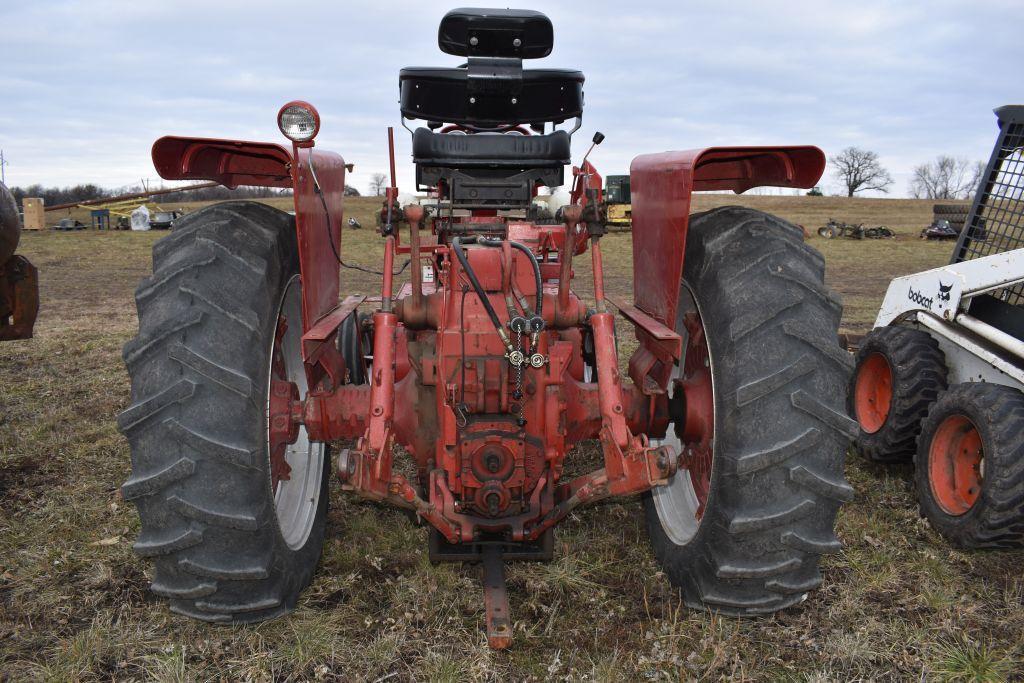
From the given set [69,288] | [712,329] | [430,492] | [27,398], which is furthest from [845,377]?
[69,288]

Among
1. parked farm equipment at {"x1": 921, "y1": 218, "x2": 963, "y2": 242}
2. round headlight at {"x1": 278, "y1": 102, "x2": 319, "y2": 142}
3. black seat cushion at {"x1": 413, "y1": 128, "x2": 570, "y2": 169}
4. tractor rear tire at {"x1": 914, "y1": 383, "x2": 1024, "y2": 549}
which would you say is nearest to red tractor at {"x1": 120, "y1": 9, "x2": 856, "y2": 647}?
round headlight at {"x1": 278, "y1": 102, "x2": 319, "y2": 142}

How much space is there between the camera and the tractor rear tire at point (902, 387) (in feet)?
14.6

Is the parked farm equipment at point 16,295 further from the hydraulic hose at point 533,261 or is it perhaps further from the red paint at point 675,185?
the red paint at point 675,185

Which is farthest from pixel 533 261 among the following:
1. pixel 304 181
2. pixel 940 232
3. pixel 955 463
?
pixel 940 232

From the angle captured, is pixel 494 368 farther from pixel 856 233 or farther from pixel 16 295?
pixel 856 233

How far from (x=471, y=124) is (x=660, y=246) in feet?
7.62

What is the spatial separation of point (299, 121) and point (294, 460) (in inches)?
69.4

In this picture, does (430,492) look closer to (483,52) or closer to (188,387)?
(188,387)

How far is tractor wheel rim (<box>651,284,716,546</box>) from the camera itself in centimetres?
311

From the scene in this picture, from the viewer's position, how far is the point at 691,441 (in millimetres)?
3201

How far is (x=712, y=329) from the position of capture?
111 inches

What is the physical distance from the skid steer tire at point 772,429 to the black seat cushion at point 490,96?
7.39 feet

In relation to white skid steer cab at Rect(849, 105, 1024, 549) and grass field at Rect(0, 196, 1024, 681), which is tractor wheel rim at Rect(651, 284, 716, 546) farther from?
white skid steer cab at Rect(849, 105, 1024, 549)

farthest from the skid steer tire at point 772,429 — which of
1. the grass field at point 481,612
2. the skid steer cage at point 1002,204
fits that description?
the skid steer cage at point 1002,204
